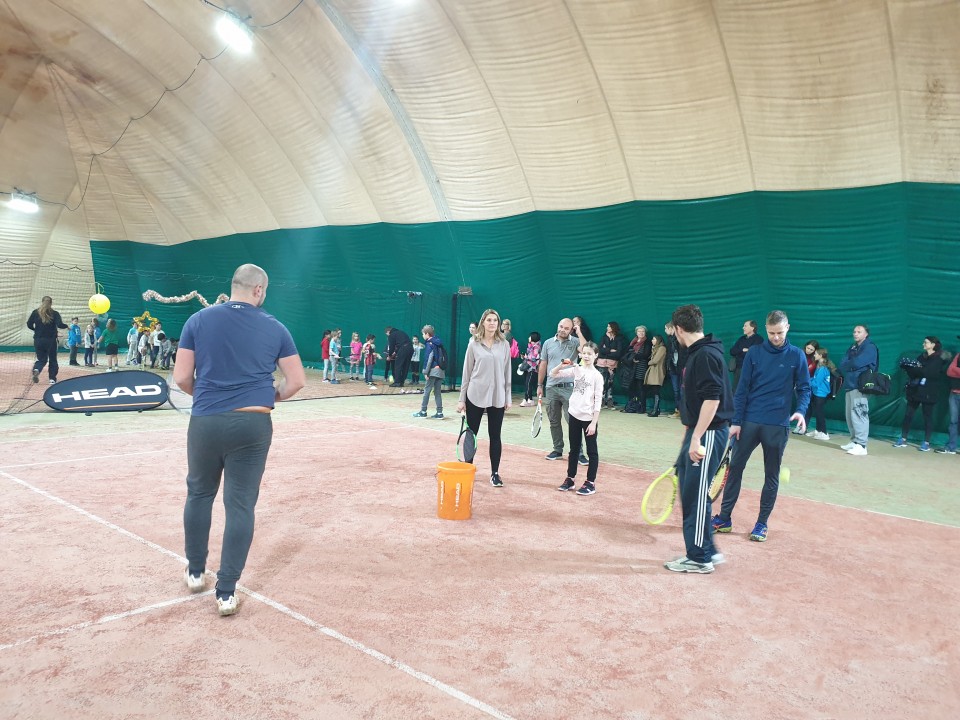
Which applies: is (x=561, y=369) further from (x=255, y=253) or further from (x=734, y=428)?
(x=255, y=253)

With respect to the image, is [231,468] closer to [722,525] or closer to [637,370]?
[722,525]

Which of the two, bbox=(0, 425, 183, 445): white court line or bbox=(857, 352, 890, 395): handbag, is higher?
bbox=(857, 352, 890, 395): handbag

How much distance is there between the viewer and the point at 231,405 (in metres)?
4.00

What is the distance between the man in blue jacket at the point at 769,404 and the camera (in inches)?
236

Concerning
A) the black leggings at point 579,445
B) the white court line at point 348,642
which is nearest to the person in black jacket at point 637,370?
the black leggings at point 579,445

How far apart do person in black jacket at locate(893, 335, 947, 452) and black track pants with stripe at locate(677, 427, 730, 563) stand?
28.5 feet

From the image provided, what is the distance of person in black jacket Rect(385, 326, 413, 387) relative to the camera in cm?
1923

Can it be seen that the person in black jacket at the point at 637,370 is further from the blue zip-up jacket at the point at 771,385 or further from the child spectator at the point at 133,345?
the child spectator at the point at 133,345

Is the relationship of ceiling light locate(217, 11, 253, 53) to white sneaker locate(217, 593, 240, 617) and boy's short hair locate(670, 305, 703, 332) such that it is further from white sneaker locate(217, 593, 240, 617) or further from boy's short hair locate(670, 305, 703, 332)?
white sneaker locate(217, 593, 240, 617)

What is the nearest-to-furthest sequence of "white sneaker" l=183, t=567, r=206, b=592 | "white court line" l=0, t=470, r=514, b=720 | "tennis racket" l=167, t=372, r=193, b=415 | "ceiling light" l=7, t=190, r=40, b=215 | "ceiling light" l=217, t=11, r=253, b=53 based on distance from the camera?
"white court line" l=0, t=470, r=514, b=720, "white sneaker" l=183, t=567, r=206, b=592, "tennis racket" l=167, t=372, r=193, b=415, "ceiling light" l=217, t=11, r=253, b=53, "ceiling light" l=7, t=190, r=40, b=215

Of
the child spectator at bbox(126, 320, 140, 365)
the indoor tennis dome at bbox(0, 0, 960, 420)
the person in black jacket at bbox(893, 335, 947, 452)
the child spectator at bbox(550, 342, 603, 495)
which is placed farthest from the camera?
the child spectator at bbox(126, 320, 140, 365)

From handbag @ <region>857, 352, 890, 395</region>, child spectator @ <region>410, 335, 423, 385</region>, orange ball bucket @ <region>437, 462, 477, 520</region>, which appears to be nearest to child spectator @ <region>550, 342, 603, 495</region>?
orange ball bucket @ <region>437, 462, 477, 520</region>

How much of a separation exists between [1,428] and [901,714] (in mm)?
11830

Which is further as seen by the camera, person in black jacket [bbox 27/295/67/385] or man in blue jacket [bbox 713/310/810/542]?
person in black jacket [bbox 27/295/67/385]
